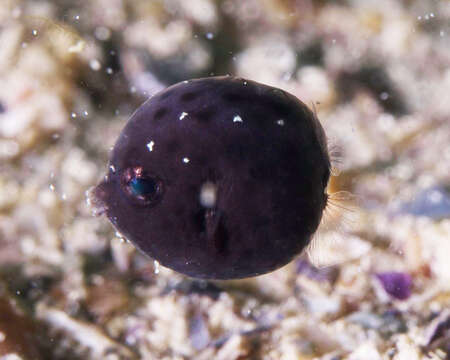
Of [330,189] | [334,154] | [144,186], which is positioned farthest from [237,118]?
[330,189]

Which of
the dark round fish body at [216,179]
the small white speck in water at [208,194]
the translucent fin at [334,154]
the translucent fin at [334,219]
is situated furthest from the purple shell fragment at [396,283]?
the small white speck in water at [208,194]

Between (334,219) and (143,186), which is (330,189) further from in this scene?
(143,186)

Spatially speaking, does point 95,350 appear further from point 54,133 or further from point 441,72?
point 441,72

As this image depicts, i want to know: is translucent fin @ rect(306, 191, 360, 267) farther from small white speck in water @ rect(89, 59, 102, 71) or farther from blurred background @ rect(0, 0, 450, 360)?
small white speck in water @ rect(89, 59, 102, 71)

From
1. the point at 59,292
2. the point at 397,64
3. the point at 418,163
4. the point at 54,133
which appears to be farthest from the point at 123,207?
the point at 397,64

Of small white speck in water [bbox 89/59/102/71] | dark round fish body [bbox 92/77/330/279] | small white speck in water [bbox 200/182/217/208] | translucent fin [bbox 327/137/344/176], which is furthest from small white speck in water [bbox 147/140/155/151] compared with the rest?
small white speck in water [bbox 89/59/102/71]

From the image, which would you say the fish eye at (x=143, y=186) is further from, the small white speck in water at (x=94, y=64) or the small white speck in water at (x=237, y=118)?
the small white speck in water at (x=94, y=64)
